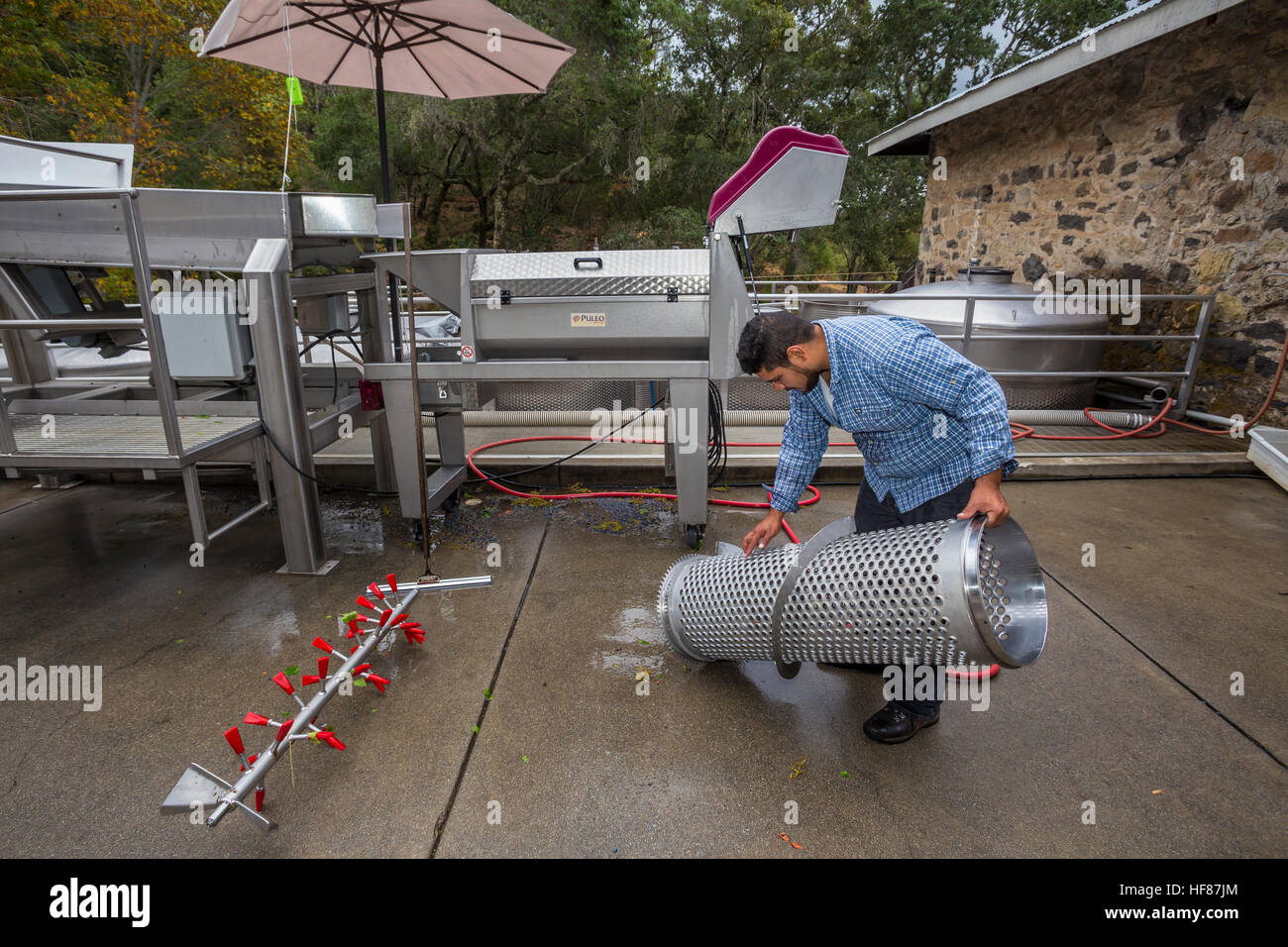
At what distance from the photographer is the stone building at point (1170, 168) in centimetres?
515

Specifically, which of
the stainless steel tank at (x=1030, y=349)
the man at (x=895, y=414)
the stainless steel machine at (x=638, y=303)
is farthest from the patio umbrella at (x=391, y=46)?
the stainless steel tank at (x=1030, y=349)

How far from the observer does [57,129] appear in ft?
38.9

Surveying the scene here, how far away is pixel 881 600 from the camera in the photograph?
6.56ft

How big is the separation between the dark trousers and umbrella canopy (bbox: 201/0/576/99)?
322 cm

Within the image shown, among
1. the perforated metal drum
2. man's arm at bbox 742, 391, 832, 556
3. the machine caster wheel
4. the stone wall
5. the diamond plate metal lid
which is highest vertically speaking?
the stone wall

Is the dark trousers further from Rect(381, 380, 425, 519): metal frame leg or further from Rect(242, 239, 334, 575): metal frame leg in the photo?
Rect(242, 239, 334, 575): metal frame leg

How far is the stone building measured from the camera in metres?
5.15

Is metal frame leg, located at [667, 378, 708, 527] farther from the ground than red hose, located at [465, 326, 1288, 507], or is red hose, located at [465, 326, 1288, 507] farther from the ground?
metal frame leg, located at [667, 378, 708, 527]

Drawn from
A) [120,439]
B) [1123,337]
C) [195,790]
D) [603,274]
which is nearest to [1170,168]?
[1123,337]

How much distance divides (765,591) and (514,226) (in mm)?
20143

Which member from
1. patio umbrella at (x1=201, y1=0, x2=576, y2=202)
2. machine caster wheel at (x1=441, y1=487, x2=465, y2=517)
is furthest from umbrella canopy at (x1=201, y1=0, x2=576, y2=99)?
machine caster wheel at (x1=441, y1=487, x2=465, y2=517)

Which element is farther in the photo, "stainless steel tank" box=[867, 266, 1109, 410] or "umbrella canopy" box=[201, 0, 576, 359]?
"stainless steel tank" box=[867, 266, 1109, 410]

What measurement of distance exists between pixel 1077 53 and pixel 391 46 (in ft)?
18.7

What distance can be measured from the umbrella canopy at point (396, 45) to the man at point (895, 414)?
2.82 meters
